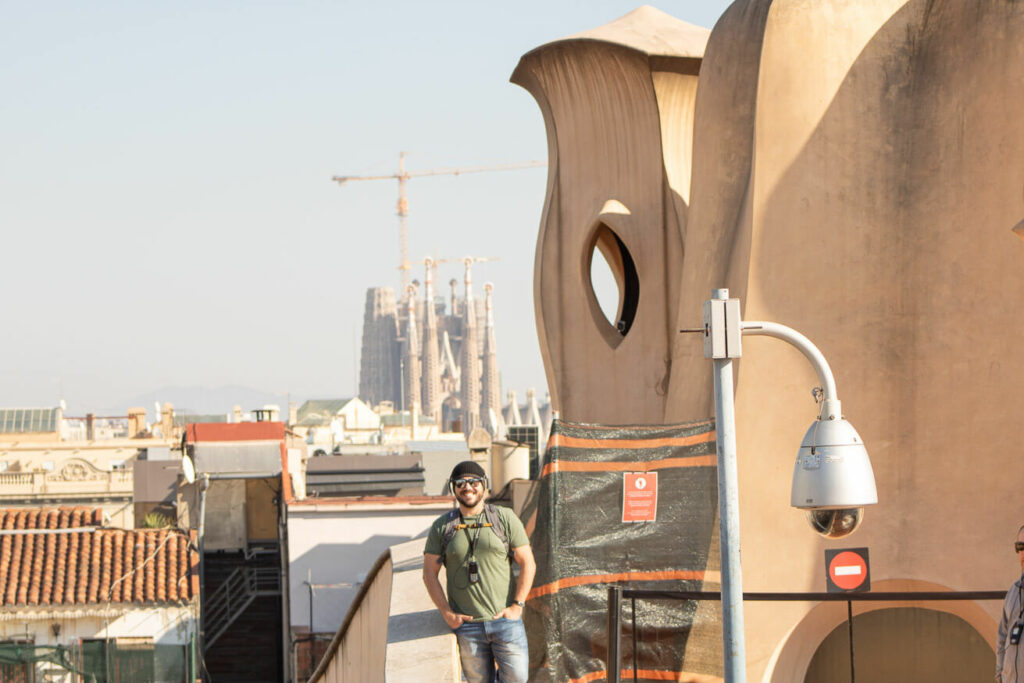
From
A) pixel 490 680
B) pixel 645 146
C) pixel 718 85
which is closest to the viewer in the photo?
pixel 490 680

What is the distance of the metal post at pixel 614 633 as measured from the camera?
8266 millimetres

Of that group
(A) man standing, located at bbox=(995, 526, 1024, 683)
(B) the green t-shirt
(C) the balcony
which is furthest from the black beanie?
(C) the balcony

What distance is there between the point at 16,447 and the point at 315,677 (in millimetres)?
57407

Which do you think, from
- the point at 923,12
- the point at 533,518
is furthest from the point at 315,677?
the point at 923,12

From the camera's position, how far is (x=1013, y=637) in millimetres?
6594

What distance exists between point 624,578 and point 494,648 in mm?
2596

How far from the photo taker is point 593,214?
1831 centimetres

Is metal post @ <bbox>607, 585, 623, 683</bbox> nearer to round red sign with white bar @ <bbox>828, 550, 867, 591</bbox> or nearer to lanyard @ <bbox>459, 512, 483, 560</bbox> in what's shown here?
lanyard @ <bbox>459, 512, 483, 560</bbox>

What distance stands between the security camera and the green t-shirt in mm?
1985

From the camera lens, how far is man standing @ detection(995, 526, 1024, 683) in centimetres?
653


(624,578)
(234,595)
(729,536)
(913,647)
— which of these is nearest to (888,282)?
(913,647)

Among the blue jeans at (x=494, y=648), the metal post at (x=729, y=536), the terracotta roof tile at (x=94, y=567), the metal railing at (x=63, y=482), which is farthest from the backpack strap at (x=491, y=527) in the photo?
the metal railing at (x=63, y=482)

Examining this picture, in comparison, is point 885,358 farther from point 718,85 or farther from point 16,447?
point 16,447

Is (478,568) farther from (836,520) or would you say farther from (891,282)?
(891,282)
